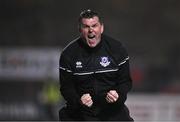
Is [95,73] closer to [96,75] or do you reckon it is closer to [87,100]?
[96,75]

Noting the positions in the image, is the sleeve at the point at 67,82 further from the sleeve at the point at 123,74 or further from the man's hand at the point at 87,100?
the sleeve at the point at 123,74

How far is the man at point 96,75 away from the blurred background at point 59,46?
978 centimetres

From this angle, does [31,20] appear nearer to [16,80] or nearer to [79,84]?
[16,80]

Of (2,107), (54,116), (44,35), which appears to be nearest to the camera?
(54,116)

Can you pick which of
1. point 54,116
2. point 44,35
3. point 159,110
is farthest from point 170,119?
point 44,35

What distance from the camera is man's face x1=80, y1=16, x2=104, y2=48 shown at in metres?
4.91

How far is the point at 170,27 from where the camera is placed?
65.7 feet

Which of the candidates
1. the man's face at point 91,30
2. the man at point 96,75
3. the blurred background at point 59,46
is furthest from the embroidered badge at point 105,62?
the blurred background at point 59,46

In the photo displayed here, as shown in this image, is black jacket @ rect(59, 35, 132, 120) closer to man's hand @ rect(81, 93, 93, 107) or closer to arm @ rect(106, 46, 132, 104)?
arm @ rect(106, 46, 132, 104)

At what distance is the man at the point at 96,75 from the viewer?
5.02m

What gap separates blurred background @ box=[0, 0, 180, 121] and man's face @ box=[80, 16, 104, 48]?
390 inches

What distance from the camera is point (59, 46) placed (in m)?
18.5

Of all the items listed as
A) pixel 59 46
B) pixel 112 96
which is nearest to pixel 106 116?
pixel 112 96

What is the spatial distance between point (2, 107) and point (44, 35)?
300 centimetres
